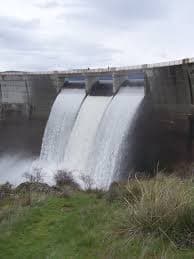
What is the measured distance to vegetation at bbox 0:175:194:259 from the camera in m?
4.43

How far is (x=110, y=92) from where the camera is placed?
22688mm

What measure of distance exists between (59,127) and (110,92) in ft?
13.1

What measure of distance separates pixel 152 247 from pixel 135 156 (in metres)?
12.8

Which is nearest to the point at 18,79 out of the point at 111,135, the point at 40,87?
the point at 40,87

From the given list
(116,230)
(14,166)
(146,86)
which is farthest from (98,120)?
(116,230)

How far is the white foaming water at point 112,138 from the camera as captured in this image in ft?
57.9

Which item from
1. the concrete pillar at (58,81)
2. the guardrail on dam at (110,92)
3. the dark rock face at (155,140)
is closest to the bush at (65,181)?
the dark rock face at (155,140)

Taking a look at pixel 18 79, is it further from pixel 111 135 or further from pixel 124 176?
pixel 124 176

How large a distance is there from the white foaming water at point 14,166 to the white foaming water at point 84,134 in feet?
13.1

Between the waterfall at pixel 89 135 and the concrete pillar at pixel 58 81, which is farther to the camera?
the concrete pillar at pixel 58 81

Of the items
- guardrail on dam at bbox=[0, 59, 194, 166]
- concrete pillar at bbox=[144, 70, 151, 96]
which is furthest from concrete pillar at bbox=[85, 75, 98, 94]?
concrete pillar at bbox=[144, 70, 151, 96]

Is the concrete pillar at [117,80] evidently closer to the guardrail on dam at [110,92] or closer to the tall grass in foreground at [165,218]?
the guardrail on dam at [110,92]

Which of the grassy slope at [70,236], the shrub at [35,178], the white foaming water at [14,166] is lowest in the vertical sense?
the white foaming water at [14,166]

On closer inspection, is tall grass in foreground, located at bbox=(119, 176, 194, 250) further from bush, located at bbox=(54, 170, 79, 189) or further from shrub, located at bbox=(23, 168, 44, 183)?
shrub, located at bbox=(23, 168, 44, 183)
